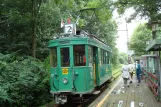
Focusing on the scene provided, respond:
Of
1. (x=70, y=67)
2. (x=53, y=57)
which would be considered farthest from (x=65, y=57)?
(x=53, y=57)

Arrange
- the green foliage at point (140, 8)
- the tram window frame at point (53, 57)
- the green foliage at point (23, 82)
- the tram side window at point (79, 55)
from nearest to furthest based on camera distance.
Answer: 1. the green foliage at point (23, 82)
2. the tram side window at point (79, 55)
3. the tram window frame at point (53, 57)
4. the green foliage at point (140, 8)

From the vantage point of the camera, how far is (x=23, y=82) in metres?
10.1

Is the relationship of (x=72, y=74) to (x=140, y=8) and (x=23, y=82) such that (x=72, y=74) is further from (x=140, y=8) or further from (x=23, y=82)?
(x=140, y=8)

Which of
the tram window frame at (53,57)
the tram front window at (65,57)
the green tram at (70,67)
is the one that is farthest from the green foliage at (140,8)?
the tram window frame at (53,57)

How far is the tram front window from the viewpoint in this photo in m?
9.75

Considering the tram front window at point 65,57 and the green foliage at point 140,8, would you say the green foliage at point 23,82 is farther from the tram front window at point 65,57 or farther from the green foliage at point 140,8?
the green foliage at point 140,8

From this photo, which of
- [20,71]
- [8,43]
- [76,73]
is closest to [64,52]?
[76,73]

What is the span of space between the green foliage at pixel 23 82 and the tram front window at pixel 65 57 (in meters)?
1.78

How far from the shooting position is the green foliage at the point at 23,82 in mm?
9469

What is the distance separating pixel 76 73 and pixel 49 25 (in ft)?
32.0

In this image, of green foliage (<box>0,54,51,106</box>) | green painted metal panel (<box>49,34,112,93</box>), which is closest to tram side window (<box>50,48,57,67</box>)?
green painted metal panel (<box>49,34,112,93</box>)

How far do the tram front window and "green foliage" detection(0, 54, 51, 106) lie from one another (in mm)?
1782

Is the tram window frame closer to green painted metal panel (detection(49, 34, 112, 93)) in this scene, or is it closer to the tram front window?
green painted metal panel (detection(49, 34, 112, 93))

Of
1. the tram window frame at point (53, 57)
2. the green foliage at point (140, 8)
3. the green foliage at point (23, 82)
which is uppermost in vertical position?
the green foliage at point (140, 8)
